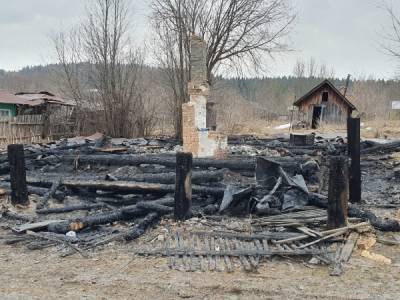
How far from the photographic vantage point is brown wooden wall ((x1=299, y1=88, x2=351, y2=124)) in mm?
38562

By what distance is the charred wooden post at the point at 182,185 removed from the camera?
266 inches

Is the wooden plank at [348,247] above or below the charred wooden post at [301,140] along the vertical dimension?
below

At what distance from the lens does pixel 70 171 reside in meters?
12.9

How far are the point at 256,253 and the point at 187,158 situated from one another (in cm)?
210

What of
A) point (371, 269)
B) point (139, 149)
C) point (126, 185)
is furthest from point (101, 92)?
point (371, 269)

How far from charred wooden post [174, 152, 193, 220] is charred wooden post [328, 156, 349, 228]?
7.15ft

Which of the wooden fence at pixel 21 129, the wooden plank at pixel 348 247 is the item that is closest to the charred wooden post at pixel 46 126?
the wooden fence at pixel 21 129

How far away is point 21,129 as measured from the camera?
2628cm

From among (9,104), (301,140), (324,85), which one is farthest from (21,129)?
(324,85)

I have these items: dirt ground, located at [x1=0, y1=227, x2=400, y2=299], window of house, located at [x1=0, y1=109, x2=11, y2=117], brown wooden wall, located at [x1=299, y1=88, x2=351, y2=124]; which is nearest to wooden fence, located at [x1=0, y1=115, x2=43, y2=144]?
window of house, located at [x1=0, y1=109, x2=11, y2=117]

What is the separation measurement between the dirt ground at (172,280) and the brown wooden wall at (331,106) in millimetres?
34877

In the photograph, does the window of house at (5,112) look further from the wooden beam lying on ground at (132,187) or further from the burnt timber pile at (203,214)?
the wooden beam lying on ground at (132,187)

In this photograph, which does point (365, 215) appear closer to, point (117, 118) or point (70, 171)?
point (70, 171)

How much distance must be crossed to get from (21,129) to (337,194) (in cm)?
2415
